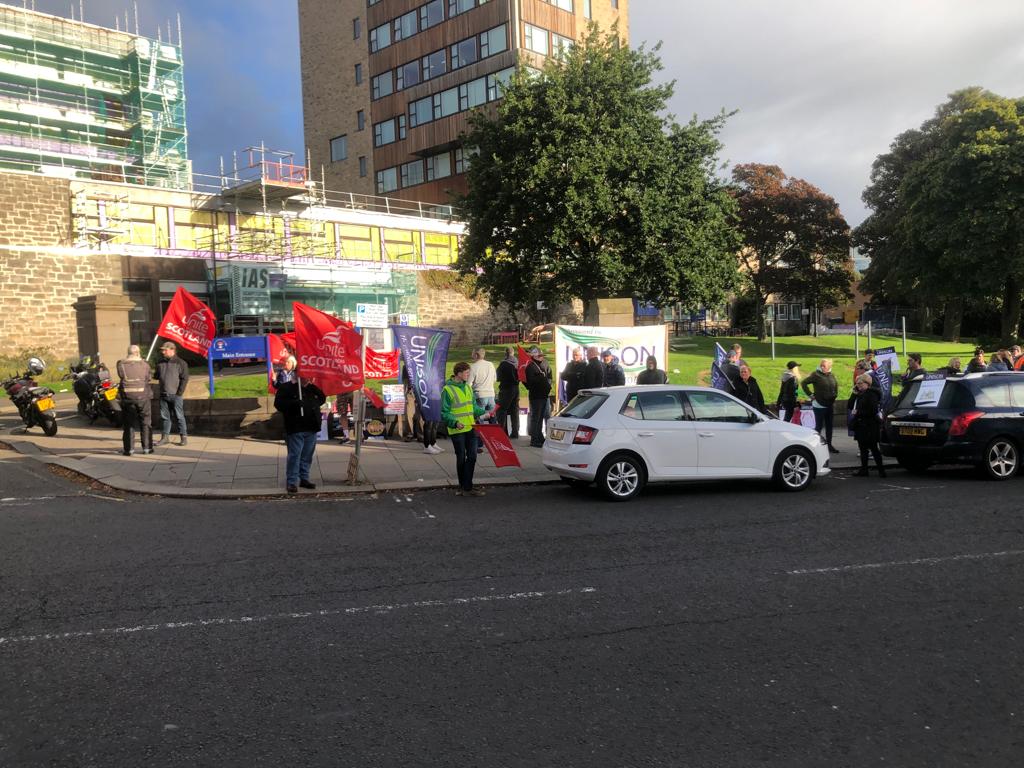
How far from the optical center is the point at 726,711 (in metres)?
3.99

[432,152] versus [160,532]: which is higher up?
[432,152]

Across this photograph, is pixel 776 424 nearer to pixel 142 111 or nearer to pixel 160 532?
pixel 160 532

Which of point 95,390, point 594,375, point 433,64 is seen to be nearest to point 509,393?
point 594,375

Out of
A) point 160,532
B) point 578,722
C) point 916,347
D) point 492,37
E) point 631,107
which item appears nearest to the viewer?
point 578,722

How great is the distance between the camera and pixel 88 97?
5203cm

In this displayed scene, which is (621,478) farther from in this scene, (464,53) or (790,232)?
(790,232)

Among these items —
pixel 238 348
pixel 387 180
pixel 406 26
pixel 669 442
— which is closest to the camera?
pixel 669 442

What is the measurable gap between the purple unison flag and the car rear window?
12.4 ft

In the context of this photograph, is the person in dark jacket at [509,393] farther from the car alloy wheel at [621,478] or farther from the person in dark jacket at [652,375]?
the car alloy wheel at [621,478]

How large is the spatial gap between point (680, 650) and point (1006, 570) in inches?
140

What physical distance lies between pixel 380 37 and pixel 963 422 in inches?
1958

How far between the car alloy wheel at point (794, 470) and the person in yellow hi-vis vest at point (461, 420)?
4130 millimetres

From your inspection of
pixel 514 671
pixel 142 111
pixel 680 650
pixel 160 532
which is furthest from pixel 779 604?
pixel 142 111

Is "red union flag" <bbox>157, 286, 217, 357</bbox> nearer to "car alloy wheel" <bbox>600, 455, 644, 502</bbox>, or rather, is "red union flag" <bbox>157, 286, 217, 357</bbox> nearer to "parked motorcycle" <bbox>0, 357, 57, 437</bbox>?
"parked motorcycle" <bbox>0, 357, 57, 437</bbox>
